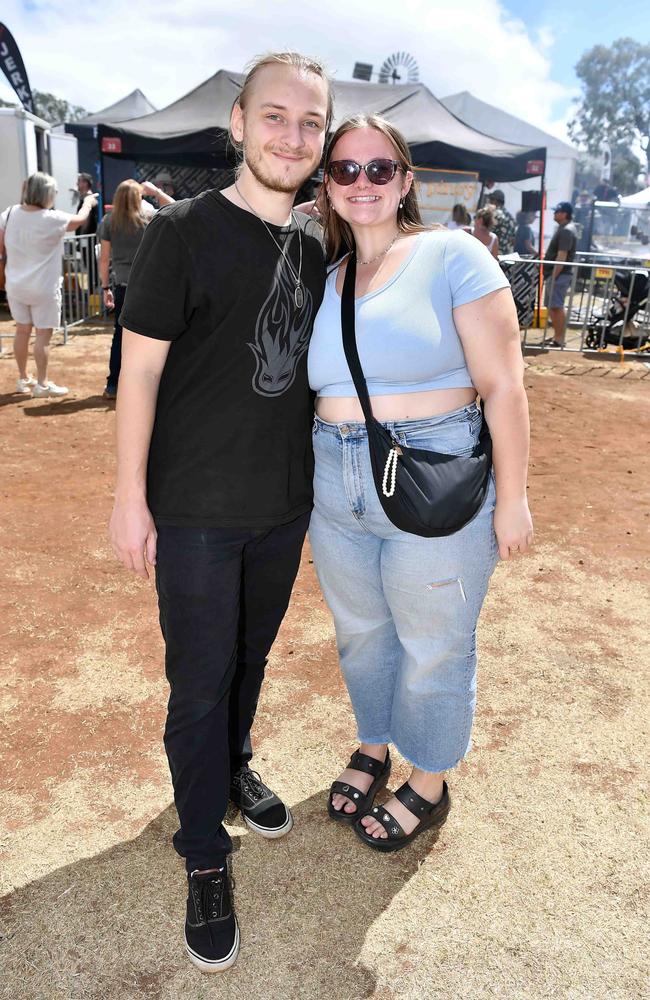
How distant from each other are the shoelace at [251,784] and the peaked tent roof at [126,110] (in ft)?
69.2

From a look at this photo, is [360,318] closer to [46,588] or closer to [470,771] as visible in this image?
[470,771]

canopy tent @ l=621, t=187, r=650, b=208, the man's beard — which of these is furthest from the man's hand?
canopy tent @ l=621, t=187, r=650, b=208

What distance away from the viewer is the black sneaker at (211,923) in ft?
6.82

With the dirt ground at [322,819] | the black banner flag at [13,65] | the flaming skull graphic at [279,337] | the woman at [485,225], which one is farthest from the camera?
the black banner flag at [13,65]

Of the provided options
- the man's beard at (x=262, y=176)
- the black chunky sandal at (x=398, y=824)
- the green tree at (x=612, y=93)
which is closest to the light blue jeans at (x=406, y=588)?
the black chunky sandal at (x=398, y=824)

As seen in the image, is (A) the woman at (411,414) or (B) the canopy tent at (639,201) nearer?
(A) the woman at (411,414)

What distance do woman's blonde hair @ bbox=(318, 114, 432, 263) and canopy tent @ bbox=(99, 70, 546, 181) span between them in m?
10.7

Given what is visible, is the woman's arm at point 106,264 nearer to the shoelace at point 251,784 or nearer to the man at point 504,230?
the shoelace at point 251,784

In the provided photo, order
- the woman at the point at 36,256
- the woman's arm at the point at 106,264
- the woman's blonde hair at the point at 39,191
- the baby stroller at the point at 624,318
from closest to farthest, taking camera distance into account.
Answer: the woman's blonde hair at the point at 39,191 → the woman at the point at 36,256 → the woman's arm at the point at 106,264 → the baby stroller at the point at 624,318

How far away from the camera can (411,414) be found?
7.01ft

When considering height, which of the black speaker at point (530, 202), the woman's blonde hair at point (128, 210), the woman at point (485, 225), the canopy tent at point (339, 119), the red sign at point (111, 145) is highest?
the canopy tent at point (339, 119)

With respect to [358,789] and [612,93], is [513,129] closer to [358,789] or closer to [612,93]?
[358,789]

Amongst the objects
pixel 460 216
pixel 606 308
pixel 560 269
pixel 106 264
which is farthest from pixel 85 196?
pixel 606 308

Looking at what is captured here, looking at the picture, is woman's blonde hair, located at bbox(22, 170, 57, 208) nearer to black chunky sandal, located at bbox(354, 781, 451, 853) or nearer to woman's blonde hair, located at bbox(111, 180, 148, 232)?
woman's blonde hair, located at bbox(111, 180, 148, 232)
